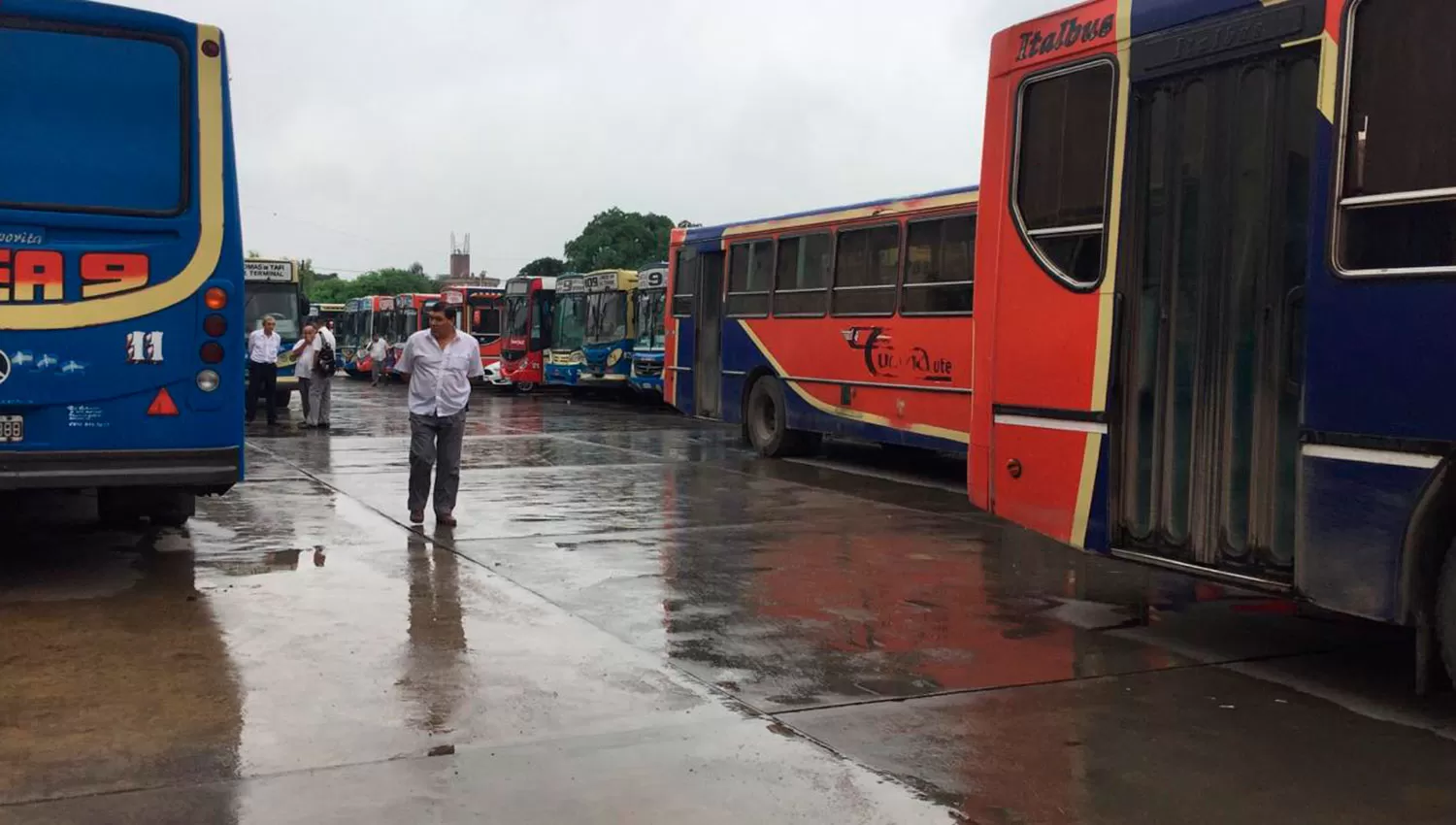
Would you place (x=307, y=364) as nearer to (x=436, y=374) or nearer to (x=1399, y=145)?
(x=436, y=374)

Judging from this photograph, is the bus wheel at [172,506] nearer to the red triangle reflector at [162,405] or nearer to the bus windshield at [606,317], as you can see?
the red triangle reflector at [162,405]

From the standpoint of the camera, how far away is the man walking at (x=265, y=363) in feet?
70.9

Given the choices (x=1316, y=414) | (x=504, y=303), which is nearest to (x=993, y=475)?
(x=1316, y=414)

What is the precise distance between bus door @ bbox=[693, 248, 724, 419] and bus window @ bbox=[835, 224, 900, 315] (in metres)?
3.14

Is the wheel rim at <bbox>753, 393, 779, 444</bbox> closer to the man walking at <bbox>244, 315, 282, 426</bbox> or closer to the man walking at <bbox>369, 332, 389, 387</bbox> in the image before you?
the man walking at <bbox>244, 315, 282, 426</bbox>

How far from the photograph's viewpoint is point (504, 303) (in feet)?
124

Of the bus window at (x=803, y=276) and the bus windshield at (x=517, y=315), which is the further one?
the bus windshield at (x=517, y=315)

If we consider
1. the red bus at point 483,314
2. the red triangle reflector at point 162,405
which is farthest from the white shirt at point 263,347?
the red bus at point 483,314

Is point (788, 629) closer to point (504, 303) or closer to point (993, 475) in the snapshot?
point (993, 475)

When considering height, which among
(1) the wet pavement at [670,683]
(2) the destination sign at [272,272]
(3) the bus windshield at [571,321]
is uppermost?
(2) the destination sign at [272,272]

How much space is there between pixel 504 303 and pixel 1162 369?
3211 centimetres

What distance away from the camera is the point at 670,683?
626 centimetres

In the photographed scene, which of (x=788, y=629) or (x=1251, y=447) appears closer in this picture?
(x=1251, y=447)

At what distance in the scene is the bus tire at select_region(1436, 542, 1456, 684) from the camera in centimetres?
555
